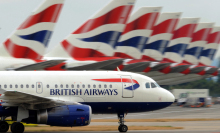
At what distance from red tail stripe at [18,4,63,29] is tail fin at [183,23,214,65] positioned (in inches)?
1305

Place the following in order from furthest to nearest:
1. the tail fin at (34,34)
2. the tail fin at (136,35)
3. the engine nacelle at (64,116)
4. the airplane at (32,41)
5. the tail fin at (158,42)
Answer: the tail fin at (158,42) < the tail fin at (136,35) < the tail fin at (34,34) < the airplane at (32,41) < the engine nacelle at (64,116)

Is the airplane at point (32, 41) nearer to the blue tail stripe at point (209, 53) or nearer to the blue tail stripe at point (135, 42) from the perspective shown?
the blue tail stripe at point (135, 42)

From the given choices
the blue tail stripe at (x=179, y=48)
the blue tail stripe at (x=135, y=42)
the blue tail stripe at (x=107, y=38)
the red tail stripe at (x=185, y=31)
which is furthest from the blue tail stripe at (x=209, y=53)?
the blue tail stripe at (x=107, y=38)

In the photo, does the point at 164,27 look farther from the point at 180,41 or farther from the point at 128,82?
the point at 128,82

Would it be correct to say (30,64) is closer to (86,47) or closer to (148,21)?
(86,47)

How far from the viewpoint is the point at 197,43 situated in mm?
59375

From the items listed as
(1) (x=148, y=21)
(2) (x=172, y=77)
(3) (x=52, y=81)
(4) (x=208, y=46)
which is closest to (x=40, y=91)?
(3) (x=52, y=81)

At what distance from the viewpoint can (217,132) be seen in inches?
787

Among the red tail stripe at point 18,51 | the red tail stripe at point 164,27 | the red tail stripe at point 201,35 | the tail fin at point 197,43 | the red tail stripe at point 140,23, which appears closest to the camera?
the red tail stripe at point 18,51

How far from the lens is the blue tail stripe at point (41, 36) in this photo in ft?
84.4

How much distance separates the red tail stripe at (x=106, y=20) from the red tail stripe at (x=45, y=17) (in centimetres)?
301

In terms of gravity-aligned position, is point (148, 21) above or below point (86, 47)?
above

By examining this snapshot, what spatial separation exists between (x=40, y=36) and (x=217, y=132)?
13.1 meters

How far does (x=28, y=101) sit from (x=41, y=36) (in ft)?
29.6
